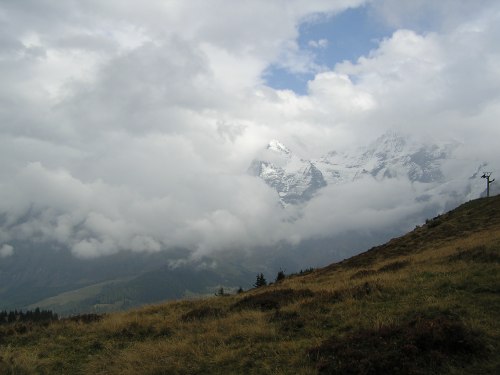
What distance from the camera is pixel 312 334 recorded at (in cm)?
1578

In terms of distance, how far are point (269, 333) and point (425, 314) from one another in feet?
18.3

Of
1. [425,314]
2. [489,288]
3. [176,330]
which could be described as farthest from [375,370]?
[176,330]

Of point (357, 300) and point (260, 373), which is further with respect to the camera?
point (357, 300)

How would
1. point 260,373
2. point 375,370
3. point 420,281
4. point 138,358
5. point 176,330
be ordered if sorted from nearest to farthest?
point 375,370 → point 260,373 → point 138,358 → point 176,330 → point 420,281

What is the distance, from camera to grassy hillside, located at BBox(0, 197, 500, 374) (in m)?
12.5

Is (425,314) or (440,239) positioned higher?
(440,239)

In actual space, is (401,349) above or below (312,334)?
below

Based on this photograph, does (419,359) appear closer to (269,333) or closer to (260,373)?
(260,373)

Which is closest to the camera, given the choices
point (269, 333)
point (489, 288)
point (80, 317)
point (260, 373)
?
point (260, 373)

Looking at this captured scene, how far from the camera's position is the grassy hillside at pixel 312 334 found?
40.9 feet

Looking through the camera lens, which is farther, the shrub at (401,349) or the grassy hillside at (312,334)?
the grassy hillside at (312,334)

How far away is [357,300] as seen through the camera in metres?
19.5

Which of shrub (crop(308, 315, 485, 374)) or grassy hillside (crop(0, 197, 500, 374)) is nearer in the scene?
shrub (crop(308, 315, 485, 374))

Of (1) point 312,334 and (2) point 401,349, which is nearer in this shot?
(2) point 401,349
